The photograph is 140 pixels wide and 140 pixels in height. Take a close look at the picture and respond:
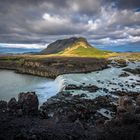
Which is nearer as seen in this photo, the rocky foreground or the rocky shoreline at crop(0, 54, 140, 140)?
the rocky foreground

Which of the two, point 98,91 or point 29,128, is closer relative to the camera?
point 29,128

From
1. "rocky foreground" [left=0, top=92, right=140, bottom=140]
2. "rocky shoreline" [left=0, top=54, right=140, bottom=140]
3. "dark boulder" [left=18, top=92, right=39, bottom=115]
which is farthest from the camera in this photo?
"dark boulder" [left=18, top=92, right=39, bottom=115]

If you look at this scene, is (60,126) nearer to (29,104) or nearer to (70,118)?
(70,118)

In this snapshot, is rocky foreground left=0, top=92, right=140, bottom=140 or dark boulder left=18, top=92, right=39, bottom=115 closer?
rocky foreground left=0, top=92, right=140, bottom=140


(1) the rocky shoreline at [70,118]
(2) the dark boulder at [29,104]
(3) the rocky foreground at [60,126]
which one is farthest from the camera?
(2) the dark boulder at [29,104]

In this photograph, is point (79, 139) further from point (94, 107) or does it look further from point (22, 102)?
point (94, 107)

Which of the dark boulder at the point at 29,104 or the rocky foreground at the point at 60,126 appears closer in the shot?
the rocky foreground at the point at 60,126

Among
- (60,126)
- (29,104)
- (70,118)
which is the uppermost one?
(29,104)

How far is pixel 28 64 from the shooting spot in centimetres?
13775

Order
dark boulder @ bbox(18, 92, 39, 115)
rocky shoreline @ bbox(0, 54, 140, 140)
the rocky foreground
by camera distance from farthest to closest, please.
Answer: dark boulder @ bbox(18, 92, 39, 115) < rocky shoreline @ bbox(0, 54, 140, 140) < the rocky foreground

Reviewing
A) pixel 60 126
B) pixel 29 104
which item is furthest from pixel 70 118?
pixel 60 126

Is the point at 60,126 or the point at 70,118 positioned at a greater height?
the point at 60,126

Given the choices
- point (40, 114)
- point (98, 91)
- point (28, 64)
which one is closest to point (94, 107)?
point (40, 114)

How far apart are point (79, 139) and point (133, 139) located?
463cm
